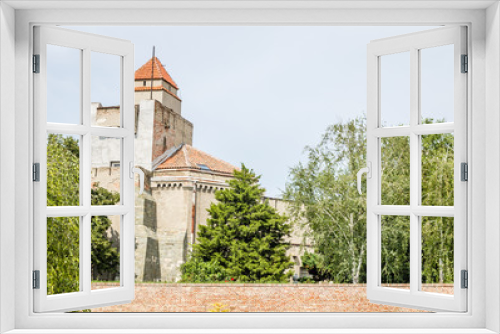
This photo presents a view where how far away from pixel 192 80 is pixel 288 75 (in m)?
4.51

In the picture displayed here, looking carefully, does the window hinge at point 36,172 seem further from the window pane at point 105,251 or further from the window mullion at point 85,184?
the window pane at point 105,251

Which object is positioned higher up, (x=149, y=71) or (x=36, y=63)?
(x=149, y=71)

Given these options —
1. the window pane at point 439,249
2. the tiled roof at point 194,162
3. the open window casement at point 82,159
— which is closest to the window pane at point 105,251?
the tiled roof at point 194,162

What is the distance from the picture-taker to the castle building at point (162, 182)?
18781 millimetres

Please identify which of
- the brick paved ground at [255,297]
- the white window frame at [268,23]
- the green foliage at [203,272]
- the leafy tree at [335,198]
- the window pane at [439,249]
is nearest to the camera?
the white window frame at [268,23]

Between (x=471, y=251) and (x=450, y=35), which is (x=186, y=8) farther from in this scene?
(x=471, y=251)

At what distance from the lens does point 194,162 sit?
1914 centimetres

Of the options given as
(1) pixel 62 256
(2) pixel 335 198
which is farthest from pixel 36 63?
(2) pixel 335 198

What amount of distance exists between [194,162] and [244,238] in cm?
443

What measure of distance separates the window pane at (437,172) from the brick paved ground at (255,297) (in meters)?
1.66

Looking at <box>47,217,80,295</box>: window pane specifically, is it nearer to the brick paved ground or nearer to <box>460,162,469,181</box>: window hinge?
<box>460,162,469,181</box>: window hinge

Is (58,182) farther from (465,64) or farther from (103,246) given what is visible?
(103,246)

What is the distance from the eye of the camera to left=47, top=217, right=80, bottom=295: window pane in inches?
121

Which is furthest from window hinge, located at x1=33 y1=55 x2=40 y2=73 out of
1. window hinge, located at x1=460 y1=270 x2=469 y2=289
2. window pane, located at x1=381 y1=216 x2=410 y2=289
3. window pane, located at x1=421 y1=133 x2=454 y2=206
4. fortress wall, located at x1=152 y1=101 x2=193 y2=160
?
fortress wall, located at x1=152 y1=101 x2=193 y2=160
